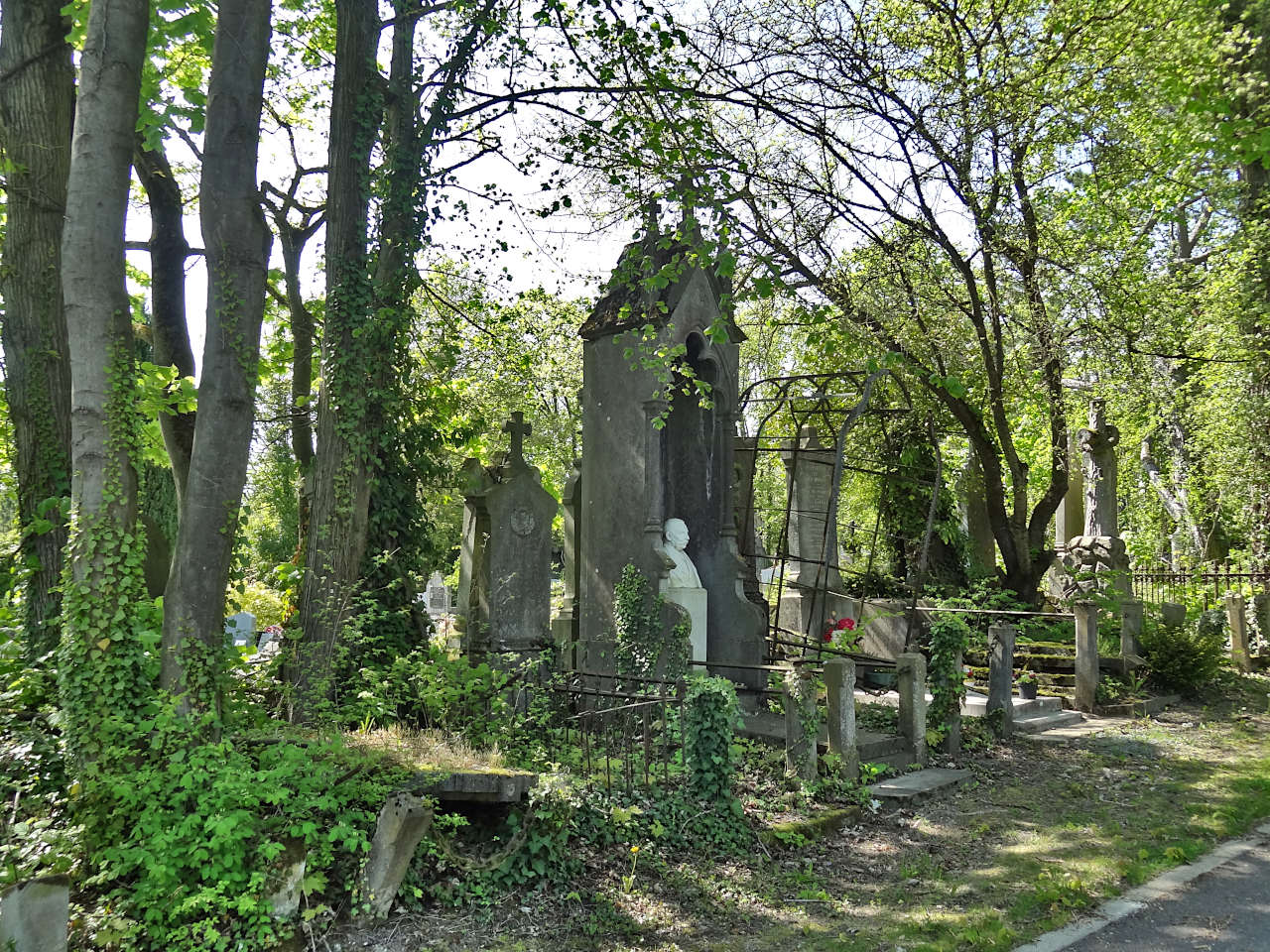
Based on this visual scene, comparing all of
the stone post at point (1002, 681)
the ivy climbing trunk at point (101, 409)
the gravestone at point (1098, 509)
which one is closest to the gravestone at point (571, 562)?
the stone post at point (1002, 681)

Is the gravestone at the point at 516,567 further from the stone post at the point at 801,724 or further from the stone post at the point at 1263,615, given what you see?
the stone post at the point at 1263,615

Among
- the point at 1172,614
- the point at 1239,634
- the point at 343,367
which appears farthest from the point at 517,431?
the point at 1239,634

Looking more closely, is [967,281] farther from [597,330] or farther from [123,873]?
[123,873]

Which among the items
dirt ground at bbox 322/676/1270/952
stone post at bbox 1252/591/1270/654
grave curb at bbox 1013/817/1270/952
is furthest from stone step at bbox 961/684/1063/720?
stone post at bbox 1252/591/1270/654

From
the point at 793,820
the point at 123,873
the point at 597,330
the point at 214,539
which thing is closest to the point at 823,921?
the point at 793,820

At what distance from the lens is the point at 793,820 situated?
6629mm

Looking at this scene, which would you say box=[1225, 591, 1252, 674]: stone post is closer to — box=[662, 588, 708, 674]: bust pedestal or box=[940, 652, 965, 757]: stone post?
box=[940, 652, 965, 757]: stone post

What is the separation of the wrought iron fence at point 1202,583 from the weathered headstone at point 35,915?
17.3 m

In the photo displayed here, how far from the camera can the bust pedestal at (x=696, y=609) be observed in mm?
9195

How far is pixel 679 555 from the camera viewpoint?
9.59m

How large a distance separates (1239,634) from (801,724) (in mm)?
10662

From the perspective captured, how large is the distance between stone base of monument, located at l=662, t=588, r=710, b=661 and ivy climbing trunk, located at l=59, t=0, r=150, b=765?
523 cm

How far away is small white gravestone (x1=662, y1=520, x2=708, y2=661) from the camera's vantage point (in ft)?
30.3

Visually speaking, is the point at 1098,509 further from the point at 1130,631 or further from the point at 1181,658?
the point at 1181,658
